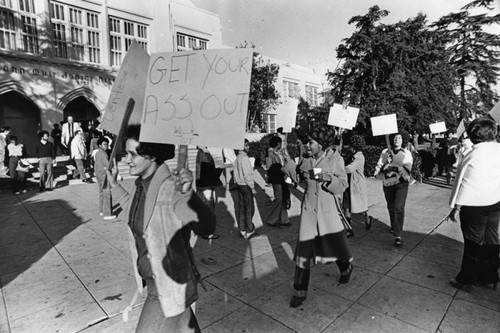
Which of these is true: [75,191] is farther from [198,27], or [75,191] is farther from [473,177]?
[198,27]

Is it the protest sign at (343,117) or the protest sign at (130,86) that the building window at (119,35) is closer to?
the protest sign at (343,117)

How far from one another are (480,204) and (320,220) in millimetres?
1778

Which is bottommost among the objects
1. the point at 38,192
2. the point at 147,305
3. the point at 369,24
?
the point at 38,192

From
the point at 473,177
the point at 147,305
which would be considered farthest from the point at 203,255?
the point at 473,177

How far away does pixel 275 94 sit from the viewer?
23141mm

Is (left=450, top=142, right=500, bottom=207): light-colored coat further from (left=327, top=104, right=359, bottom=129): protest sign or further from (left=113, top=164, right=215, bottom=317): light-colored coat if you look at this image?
(left=327, top=104, right=359, bottom=129): protest sign

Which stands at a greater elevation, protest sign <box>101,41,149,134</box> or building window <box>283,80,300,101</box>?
building window <box>283,80,300,101</box>

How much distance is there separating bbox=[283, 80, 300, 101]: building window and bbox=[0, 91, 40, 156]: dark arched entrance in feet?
67.7

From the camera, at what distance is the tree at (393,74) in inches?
662

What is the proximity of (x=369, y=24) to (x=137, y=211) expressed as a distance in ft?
66.2

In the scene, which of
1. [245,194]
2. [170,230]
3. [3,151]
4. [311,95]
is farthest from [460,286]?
[311,95]

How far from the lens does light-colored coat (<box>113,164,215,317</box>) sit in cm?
174

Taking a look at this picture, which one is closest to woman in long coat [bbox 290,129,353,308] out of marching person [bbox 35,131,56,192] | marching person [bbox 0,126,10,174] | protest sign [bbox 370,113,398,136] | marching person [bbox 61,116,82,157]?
protest sign [bbox 370,113,398,136]

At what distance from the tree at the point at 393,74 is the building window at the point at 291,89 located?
31.9 feet
